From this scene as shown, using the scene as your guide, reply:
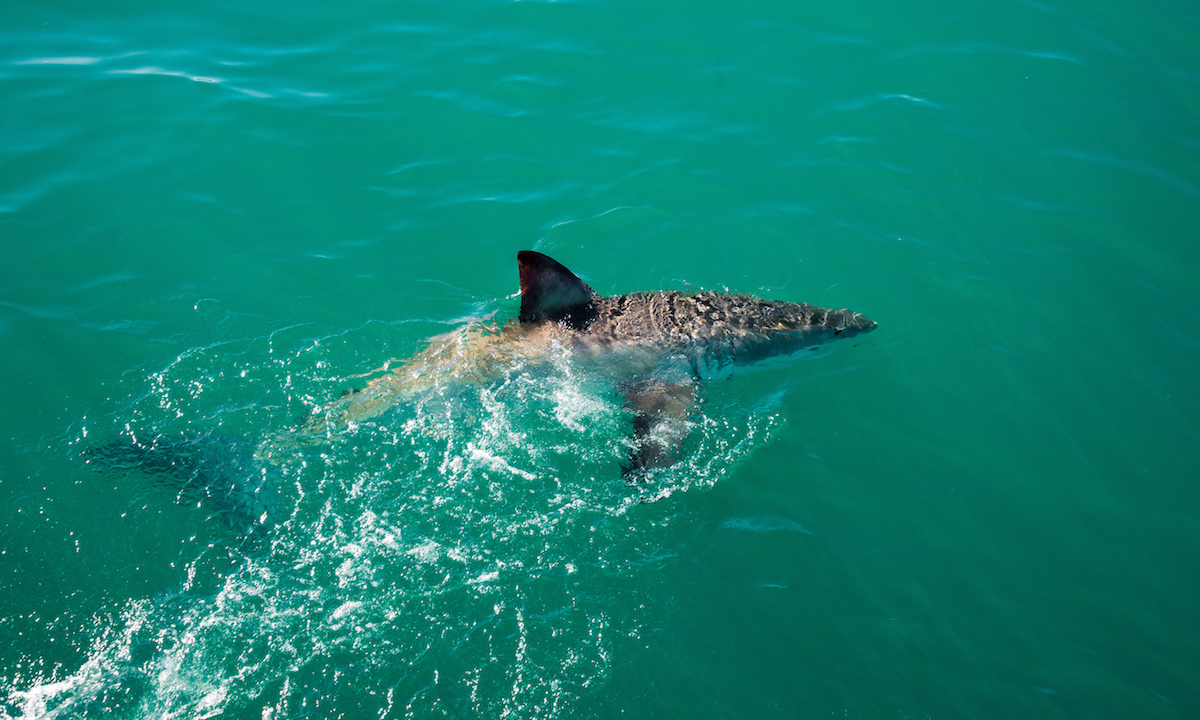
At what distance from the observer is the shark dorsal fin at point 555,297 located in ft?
23.9

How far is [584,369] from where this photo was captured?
739 centimetres

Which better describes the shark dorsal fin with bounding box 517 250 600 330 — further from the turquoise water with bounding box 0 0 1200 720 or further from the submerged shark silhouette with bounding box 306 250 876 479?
the turquoise water with bounding box 0 0 1200 720

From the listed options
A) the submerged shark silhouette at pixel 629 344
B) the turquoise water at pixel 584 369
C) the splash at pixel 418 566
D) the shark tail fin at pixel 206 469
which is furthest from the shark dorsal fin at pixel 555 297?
the shark tail fin at pixel 206 469

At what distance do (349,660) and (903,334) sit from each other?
22.8 feet

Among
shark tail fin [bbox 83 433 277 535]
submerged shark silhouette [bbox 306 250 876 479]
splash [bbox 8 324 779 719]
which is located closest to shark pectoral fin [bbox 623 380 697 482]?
submerged shark silhouette [bbox 306 250 876 479]

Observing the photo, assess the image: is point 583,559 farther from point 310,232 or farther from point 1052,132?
point 1052,132

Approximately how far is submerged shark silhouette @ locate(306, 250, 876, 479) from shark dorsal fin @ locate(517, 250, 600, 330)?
0.01m

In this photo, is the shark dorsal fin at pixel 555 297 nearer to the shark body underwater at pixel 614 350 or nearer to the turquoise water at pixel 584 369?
the shark body underwater at pixel 614 350

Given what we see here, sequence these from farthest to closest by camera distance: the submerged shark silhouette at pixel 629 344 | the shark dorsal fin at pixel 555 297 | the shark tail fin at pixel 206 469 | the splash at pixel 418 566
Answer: the shark dorsal fin at pixel 555 297 < the submerged shark silhouette at pixel 629 344 < the shark tail fin at pixel 206 469 < the splash at pixel 418 566

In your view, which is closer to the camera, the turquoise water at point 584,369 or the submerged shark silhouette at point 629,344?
the turquoise water at point 584,369

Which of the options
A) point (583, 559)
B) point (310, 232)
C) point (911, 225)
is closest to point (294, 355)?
point (310, 232)

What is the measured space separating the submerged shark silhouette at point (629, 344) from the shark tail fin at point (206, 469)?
2.40 ft

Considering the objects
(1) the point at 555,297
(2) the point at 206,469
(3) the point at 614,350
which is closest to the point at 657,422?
(3) the point at 614,350

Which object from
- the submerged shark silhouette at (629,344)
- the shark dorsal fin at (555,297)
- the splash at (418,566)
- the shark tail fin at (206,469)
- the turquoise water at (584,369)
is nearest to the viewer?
the splash at (418,566)
